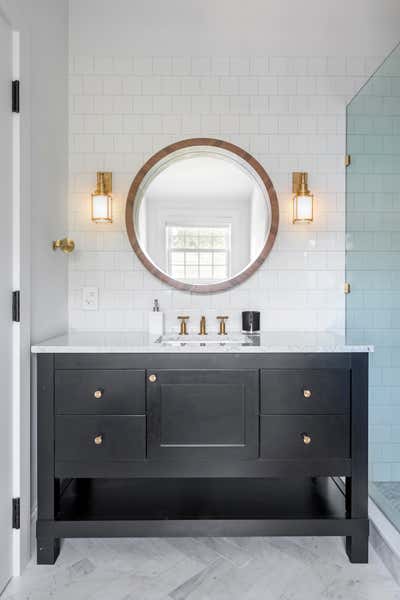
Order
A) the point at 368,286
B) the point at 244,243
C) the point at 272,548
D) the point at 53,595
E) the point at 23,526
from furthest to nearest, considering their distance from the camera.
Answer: the point at 244,243 → the point at 368,286 → the point at 272,548 → the point at 23,526 → the point at 53,595

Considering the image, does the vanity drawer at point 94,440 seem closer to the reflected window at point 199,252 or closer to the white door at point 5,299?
the white door at point 5,299

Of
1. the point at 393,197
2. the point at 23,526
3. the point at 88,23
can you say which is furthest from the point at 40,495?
the point at 88,23

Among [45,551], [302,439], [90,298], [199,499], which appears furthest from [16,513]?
[302,439]

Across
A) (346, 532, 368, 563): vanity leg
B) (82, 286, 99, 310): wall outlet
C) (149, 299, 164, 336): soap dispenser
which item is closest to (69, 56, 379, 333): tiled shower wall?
(82, 286, 99, 310): wall outlet

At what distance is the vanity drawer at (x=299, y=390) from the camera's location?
1.68 meters

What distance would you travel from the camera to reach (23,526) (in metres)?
1.64

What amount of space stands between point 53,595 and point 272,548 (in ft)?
3.07

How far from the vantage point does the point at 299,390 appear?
168 centimetres

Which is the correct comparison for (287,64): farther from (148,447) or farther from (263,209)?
(148,447)

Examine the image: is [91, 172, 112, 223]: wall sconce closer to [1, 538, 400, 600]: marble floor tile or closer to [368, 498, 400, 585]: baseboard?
[1, 538, 400, 600]: marble floor tile

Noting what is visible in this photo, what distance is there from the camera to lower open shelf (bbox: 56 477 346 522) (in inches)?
67.6

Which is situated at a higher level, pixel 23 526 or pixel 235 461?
pixel 235 461

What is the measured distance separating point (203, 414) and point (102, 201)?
127cm

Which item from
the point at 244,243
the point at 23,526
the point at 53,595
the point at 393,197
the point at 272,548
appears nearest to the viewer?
the point at 53,595
